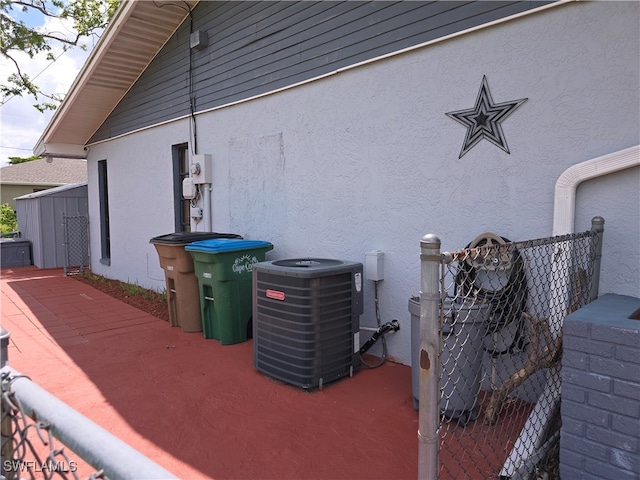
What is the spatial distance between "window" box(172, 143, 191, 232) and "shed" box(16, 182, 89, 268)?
534 centimetres

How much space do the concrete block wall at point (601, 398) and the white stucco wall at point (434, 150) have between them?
4.31 ft

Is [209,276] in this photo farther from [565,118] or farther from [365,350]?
[565,118]

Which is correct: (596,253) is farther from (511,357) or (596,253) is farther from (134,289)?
(134,289)

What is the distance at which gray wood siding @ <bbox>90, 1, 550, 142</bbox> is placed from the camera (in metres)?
4.24

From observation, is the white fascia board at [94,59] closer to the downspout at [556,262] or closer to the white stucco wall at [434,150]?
the white stucco wall at [434,150]

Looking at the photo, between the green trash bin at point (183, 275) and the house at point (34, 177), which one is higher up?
the house at point (34, 177)

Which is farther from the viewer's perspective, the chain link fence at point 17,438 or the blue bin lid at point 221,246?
the blue bin lid at point 221,246

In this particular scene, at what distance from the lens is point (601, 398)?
7.14 ft

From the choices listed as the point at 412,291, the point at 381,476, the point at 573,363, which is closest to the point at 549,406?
the point at 573,363

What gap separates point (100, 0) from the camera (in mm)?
18156

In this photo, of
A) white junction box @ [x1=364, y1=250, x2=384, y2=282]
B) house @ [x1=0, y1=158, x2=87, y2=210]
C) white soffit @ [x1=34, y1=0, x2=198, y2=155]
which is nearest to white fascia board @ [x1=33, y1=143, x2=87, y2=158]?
white soffit @ [x1=34, y1=0, x2=198, y2=155]

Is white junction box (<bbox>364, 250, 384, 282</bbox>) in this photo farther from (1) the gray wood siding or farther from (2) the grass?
(2) the grass

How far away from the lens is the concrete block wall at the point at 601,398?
209 centimetres

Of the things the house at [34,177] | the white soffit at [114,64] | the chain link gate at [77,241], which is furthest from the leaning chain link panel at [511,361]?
the house at [34,177]
